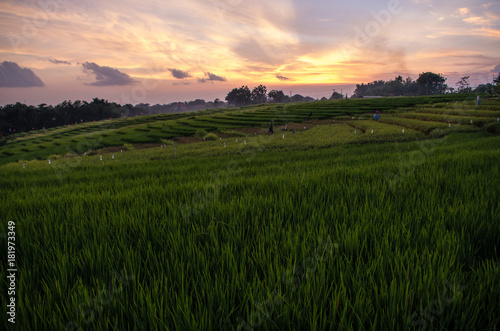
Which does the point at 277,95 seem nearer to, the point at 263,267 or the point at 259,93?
the point at 259,93

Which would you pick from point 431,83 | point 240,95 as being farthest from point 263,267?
point 240,95

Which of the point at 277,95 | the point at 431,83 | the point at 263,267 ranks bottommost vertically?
the point at 263,267

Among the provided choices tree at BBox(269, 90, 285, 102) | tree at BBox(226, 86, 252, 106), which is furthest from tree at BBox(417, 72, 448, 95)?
tree at BBox(226, 86, 252, 106)

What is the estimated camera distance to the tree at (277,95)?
6496 inches

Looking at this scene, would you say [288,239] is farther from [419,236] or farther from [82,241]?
[82,241]

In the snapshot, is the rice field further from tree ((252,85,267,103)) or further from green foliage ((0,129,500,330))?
tree ((252,85,267,103))

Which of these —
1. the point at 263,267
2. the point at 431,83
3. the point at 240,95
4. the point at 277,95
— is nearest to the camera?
the point at 263,267

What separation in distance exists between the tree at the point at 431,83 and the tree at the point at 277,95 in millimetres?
80200

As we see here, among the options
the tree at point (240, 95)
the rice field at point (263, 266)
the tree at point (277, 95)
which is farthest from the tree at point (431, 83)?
the rice field at point (263, 266)

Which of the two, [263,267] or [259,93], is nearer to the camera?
[263,267]

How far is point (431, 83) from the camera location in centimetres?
11869

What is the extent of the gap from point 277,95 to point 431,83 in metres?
85.9

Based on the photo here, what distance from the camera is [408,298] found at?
3.43 feet

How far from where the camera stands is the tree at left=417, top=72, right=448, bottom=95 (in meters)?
115
